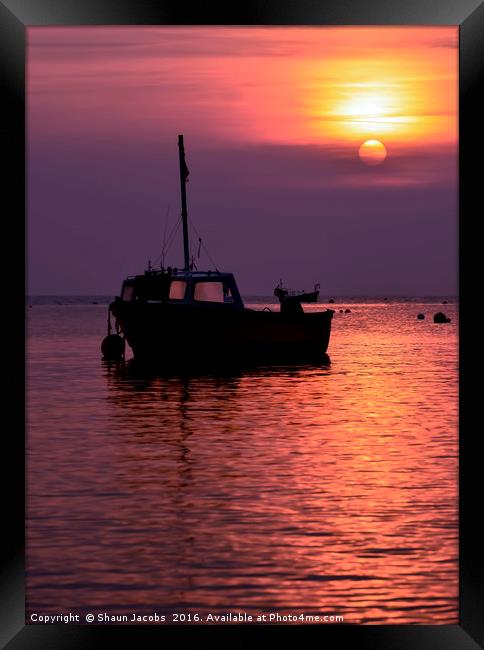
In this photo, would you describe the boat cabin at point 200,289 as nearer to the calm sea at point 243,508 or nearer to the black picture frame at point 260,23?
the calm sea at point 243,508

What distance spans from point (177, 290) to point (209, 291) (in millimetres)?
1336

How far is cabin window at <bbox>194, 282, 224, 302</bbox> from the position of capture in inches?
1784

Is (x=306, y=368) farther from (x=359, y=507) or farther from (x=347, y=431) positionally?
(x=359, y=507)

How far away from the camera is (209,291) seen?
149 feet

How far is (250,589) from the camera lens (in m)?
Answer: 9.98

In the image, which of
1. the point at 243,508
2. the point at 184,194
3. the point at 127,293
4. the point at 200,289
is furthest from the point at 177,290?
the point at 243,508

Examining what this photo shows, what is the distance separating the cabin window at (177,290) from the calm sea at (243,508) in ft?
41.2

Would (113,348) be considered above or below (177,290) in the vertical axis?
below

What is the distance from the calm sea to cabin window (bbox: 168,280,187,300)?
1255cm

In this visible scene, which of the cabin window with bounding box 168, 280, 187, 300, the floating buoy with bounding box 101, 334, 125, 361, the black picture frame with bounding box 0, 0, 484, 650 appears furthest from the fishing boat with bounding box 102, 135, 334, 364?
the black picture frame with bounding box 0, 0, 484, 650

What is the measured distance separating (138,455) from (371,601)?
1096cm

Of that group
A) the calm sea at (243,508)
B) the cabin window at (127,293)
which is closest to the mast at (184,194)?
the cabin window at (127,293)

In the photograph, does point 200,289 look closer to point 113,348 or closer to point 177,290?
point 177,290
